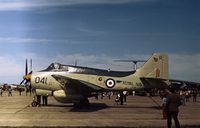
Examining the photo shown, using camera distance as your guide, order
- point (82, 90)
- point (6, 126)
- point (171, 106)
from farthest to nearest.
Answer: point (82, 90) < point (6, 126) < point (171, 106)

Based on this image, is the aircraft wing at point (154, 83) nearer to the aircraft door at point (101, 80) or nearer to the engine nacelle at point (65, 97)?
the aircraft door at point (101, 80)

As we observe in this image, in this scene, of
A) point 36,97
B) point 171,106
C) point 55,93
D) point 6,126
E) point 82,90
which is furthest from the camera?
point 36,97

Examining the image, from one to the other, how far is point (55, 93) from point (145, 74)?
25.8 feet

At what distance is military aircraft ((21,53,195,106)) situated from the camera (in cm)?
3164

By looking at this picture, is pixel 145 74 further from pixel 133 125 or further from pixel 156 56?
pixel 133 125

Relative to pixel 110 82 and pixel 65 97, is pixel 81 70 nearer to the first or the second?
pixel 110 82

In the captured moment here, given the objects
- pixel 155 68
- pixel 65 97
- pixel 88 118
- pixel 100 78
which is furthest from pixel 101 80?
pixel 88 118

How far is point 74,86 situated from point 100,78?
273cm

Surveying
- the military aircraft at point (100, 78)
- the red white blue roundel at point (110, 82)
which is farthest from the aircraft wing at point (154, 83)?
the red white blue roundel at point (110, 82)

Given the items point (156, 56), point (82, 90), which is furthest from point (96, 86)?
point (156, 56)

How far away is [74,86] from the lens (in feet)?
98.3

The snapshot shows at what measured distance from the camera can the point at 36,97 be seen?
3403 centimetres

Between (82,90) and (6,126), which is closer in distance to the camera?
(6,126)

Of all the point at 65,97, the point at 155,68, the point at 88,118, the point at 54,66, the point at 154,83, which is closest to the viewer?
the point at 88,118
